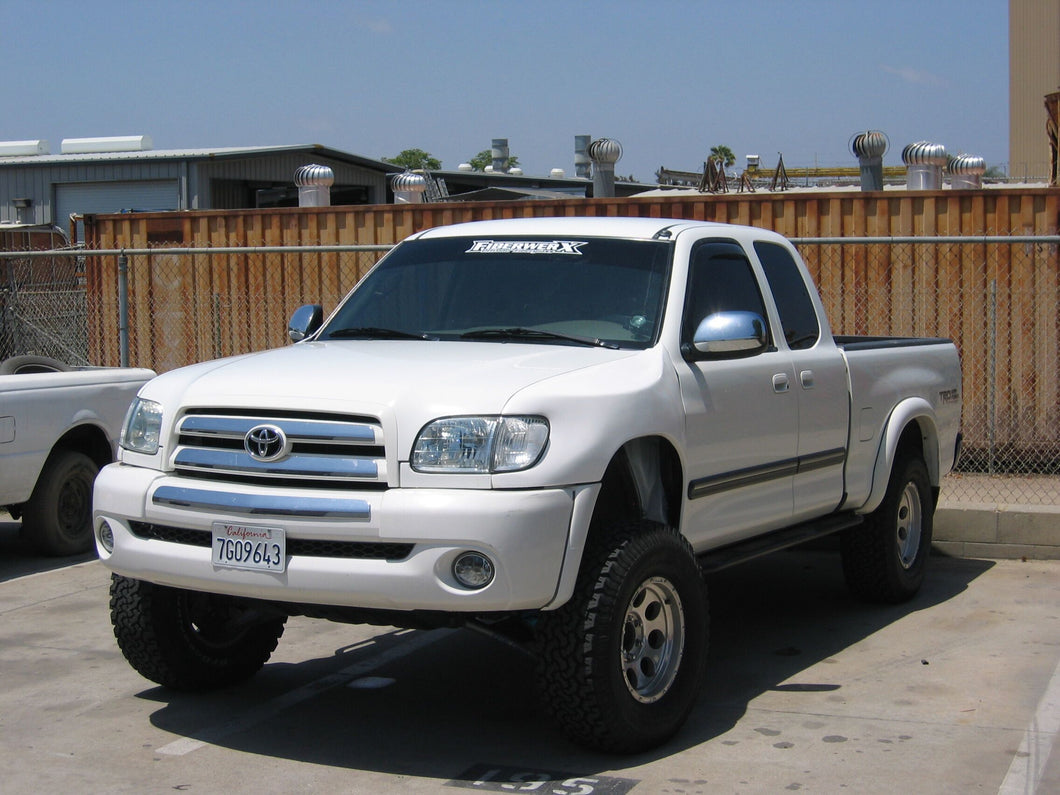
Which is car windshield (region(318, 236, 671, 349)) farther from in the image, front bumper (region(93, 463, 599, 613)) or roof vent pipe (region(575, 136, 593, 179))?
roof vent pipe (region(575, 136, 593, 179))

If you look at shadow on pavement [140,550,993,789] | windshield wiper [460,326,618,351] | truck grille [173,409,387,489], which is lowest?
shadow on pavement [140,550,993,789]

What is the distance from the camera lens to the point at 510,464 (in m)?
4.47

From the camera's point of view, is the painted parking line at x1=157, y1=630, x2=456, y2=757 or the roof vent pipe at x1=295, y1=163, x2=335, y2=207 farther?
the roof vent pipe at x1=295, y1=163, x2=335, y2=207

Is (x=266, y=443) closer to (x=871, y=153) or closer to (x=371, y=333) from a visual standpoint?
(x=371, y=333)

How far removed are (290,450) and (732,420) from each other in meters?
1.96

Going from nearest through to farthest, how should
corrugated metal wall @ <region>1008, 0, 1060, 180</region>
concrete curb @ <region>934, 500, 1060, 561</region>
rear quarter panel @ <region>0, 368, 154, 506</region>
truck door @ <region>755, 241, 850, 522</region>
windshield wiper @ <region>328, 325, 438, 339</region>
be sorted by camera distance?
windshield wiper @ <region>328, 325, 438, 339</region> → truck door @ <region>755, 241, 850, 522</region> → rear quarter panel @ <region>0, 368, 154, 506</region> → concrete curb @ <region>934, 500, 1060, 561</region> → corrugated metal wall @ <region>1008, 0, 1060, 180</region>

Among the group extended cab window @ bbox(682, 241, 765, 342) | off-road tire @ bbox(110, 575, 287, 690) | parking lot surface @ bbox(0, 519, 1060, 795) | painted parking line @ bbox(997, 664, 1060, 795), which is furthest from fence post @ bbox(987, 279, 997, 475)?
off-road tire @ bbox(110, 575, 287, 690)

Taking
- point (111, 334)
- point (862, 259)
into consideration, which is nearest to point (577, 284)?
point (862, 259)

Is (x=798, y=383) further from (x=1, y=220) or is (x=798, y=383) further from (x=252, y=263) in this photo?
(x=1, y=220)

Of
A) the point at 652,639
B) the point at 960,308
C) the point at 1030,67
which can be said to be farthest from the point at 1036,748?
the point at 1030,67

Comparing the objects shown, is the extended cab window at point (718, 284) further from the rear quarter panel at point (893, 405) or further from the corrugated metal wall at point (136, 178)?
the corrugated metal wall at point (136, 178)

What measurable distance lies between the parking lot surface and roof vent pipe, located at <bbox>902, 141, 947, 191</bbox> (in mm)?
6014

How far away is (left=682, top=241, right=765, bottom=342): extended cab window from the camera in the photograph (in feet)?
18.9

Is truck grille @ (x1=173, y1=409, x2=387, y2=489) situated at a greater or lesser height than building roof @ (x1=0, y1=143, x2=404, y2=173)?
lesser
